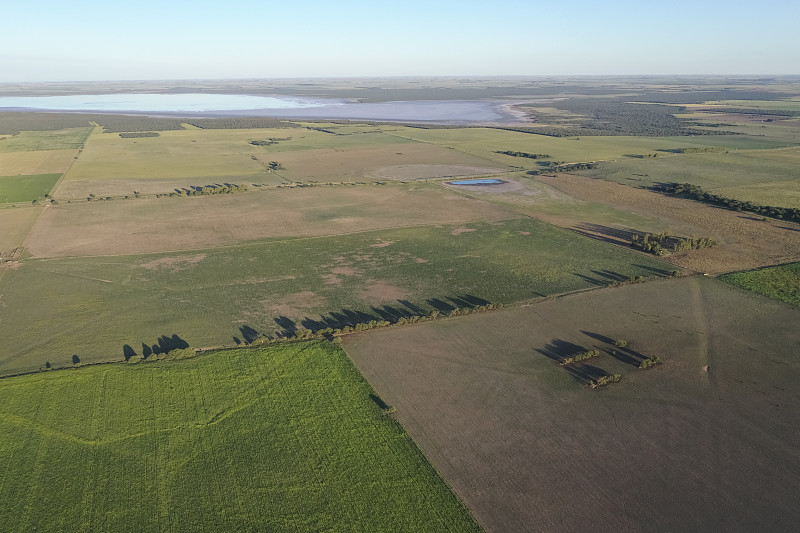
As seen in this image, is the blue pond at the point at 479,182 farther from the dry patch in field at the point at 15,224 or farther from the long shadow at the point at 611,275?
the dry patch in field at the point at 15,224

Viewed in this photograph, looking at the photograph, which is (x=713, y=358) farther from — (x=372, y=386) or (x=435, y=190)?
(x=435, y=190)

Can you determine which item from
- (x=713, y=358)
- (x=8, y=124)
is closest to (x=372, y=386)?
(x=713, y=358)

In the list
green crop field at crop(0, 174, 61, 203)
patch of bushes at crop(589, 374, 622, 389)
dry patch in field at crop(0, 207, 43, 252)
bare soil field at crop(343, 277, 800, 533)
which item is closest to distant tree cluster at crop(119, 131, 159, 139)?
green crop field at crop(0, 174, 61, 203)

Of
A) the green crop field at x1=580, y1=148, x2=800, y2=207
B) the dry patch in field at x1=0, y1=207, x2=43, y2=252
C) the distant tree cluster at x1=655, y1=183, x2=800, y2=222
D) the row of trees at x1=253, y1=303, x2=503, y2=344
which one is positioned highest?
the green crop field at x1=580, y1=148, x2=800, y2=207

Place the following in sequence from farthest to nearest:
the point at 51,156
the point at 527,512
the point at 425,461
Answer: the point at 51,156
the point at 425,461
the point at 527,512

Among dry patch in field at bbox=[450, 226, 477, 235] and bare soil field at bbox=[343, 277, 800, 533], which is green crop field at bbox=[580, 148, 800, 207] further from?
bare soil field at bbox=[343, 277, 800, 533]

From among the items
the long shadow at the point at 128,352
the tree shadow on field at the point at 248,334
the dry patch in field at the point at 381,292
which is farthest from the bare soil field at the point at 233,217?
the long shadow at the point at 128,352
